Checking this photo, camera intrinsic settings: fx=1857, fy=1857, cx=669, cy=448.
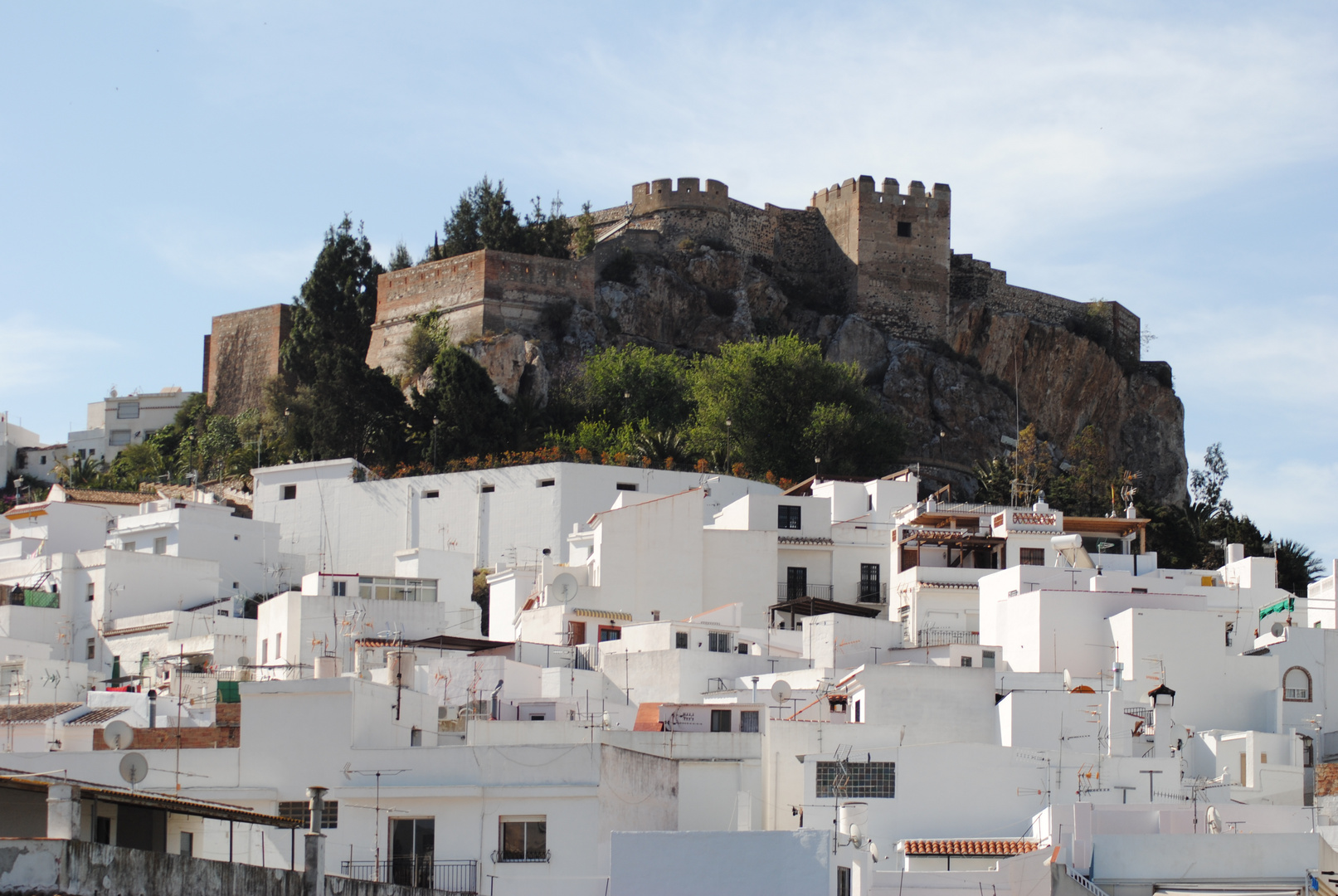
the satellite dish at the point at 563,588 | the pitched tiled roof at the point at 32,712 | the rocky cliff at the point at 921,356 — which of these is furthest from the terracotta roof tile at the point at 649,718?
the rocky cliff at the point at 921,356

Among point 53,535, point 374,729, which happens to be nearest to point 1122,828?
point 374,729

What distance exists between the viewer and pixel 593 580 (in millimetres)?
33656

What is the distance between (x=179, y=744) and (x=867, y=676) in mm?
9234

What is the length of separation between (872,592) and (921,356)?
21.3 meters

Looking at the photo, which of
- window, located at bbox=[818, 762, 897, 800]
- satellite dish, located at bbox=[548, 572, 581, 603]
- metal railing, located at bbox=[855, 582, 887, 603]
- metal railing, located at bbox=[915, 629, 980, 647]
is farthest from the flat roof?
metal railing, located at bbox=[855, 582, 887, 603]

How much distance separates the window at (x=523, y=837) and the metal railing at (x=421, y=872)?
1.25ft

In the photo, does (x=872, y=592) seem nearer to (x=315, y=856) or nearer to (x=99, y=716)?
(x=99, y=716)

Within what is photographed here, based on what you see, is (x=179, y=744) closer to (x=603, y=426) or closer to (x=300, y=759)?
(x=300, y=759)

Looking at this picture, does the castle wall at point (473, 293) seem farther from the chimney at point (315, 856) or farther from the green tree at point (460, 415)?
the chimney at point (315, 856)

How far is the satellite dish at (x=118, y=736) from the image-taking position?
18.6m

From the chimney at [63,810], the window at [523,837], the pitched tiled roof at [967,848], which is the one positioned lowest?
the pitched tiled roof at [967,848]

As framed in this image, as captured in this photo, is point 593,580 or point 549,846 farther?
point 593,580

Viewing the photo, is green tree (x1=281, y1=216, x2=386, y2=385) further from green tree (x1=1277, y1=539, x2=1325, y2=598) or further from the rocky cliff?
green tree (x1=1277, y1=539, x2=1325, y2=598)

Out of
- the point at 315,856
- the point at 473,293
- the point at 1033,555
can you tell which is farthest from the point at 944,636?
the point at 473,293
